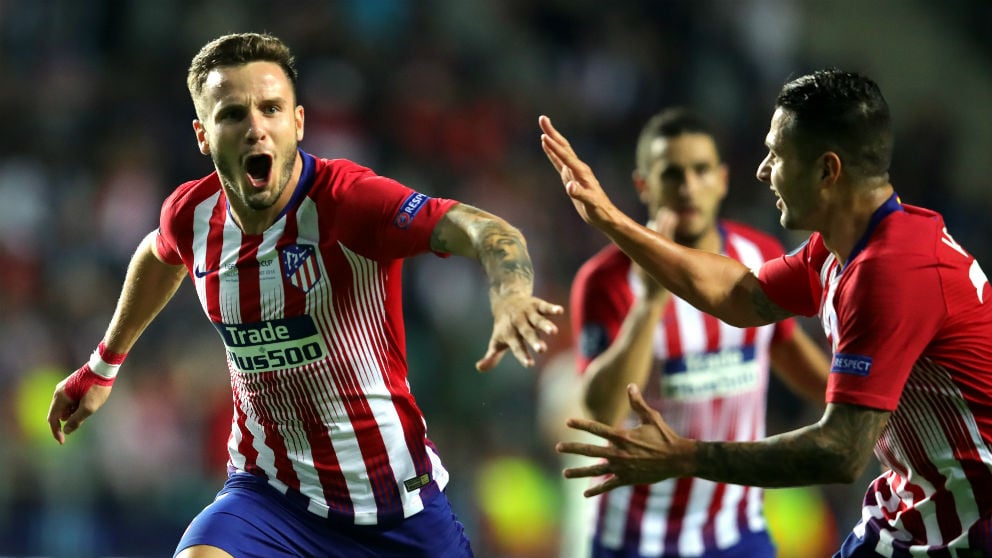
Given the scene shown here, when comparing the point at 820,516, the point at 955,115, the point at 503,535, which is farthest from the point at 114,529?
the point at 955,115

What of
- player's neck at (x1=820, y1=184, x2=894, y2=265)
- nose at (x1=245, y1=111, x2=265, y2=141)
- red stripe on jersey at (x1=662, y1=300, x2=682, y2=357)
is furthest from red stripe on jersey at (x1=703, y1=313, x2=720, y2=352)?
nose at (x1=245, y1=111, x2=265, y2=141)

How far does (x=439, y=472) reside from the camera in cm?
429

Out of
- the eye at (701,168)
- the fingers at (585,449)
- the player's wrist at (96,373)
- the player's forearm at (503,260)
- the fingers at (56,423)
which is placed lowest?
the fingers at (585,449)

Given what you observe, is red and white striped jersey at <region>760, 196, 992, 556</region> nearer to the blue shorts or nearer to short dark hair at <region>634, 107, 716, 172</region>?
the blue shorts

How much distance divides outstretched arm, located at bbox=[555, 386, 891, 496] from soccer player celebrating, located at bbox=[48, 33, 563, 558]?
0.83m

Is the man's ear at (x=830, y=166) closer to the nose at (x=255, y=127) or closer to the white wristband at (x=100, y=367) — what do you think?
the nose at (x=255, y=127)

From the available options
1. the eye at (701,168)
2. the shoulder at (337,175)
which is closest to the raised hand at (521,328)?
the shoulder at (337,175)

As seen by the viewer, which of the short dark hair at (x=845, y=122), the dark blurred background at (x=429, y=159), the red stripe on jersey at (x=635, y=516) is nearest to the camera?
the short dark hair at (x=845, y=122)

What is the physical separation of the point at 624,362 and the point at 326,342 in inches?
61.3

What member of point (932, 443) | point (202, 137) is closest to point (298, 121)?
point (202, 137)

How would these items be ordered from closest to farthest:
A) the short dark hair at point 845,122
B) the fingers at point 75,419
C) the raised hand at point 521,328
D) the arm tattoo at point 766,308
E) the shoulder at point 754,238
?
the raised hand at point 521,328 < the short dark hair at point 845,122 < the arm tattoo at point 766,308 < the fingers at point 75,419 < the shoulder at point 754,238

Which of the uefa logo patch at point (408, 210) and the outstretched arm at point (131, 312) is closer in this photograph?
the uefa logo patch at point (408, 210)

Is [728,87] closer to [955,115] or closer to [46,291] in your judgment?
[955,115]

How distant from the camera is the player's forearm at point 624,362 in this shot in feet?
16.9
